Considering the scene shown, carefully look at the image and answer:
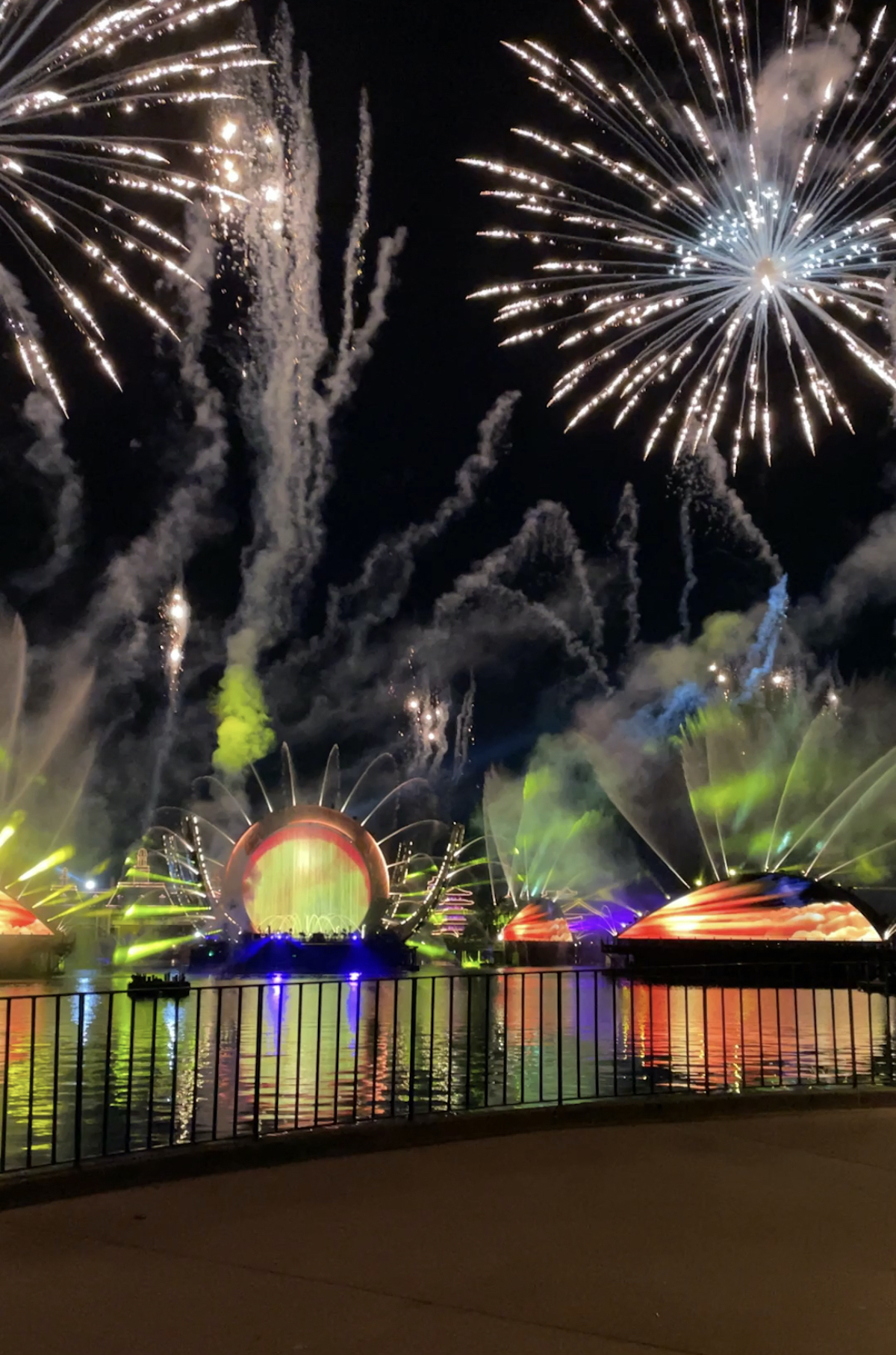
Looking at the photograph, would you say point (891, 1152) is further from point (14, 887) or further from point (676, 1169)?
point (14, 887)

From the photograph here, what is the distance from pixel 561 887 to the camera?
100875 millimetres

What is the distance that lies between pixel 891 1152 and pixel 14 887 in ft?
272

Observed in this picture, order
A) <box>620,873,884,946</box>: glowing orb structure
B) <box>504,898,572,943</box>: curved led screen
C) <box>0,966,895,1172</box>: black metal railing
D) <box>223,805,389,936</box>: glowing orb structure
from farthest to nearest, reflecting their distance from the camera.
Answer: <box>504,898,572,943</box>: curved led screen < <box>223,805,389,936</box>: glowing orb structure < <box>620,873,884,946</box>: glowing orb structure < <box>0,966,895,1172</box>: black metal railing

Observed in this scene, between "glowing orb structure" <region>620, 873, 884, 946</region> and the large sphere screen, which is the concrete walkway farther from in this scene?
the large sphere screen

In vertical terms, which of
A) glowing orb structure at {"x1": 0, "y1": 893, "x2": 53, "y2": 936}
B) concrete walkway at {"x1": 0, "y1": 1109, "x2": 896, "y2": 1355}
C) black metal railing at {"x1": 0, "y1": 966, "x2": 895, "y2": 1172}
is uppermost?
glowing orb structure at {"x1": 0, "y1": 893, "x2": 53, "y2": 936}

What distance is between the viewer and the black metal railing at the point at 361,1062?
35.6ft

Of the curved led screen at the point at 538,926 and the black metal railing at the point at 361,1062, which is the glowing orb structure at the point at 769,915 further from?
the curved led screen at the point at 538,926

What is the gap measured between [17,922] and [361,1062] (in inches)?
1270

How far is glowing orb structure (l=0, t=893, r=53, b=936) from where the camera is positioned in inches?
1816

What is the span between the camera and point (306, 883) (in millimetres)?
67125

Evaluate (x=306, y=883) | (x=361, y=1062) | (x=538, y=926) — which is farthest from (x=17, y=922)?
(x=538, y=926)

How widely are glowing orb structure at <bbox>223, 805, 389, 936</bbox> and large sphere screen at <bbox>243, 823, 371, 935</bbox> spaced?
0.13 feet

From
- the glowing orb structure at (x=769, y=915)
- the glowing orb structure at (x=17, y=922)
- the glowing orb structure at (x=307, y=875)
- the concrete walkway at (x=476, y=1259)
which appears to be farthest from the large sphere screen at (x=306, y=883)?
the concrete walkway at (x=476, y=1259)

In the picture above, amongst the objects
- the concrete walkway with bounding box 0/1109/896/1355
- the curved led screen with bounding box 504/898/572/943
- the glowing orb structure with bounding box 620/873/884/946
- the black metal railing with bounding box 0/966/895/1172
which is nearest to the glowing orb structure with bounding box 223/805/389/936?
the curved led screen with bounding box 504/898/572/943
